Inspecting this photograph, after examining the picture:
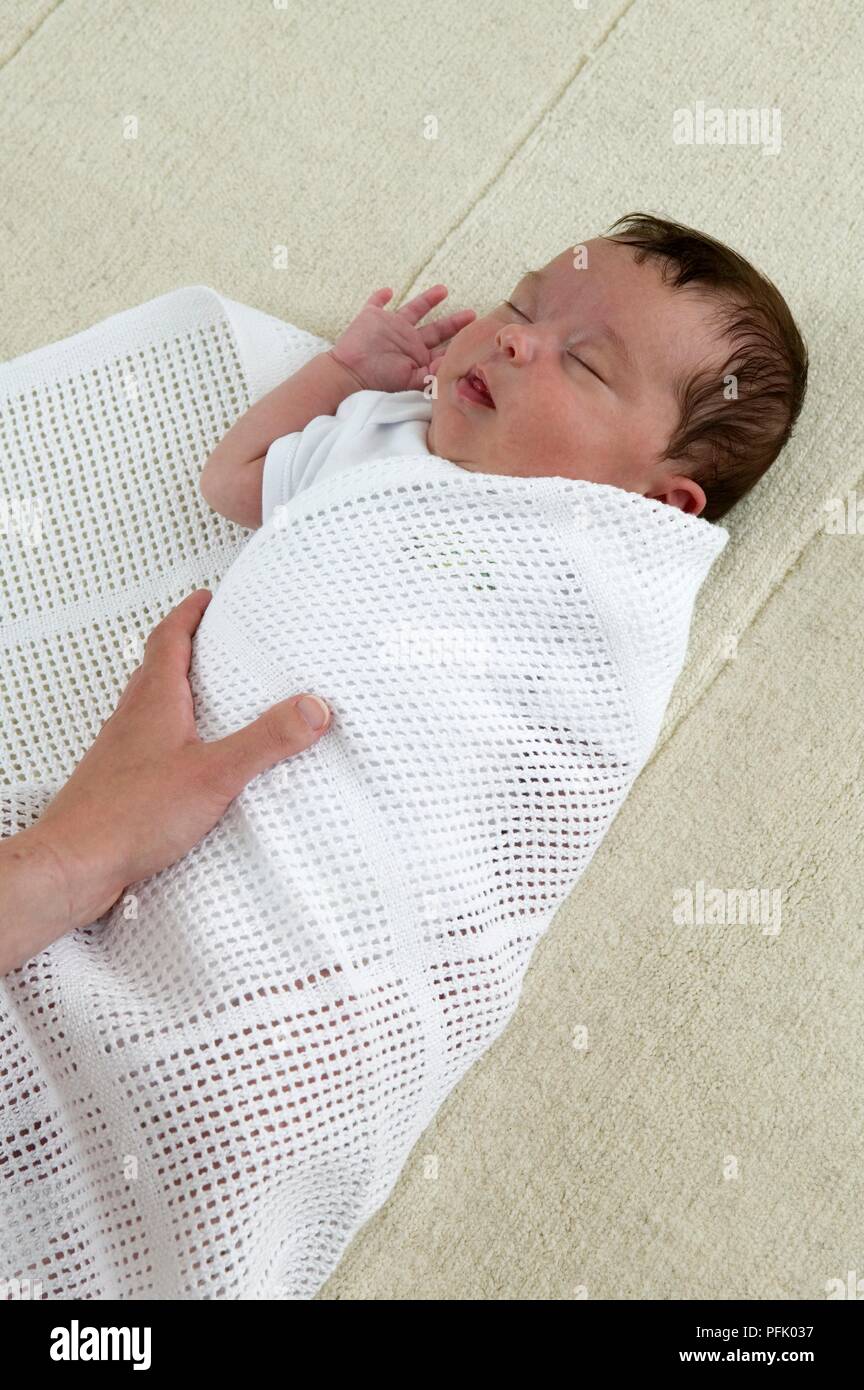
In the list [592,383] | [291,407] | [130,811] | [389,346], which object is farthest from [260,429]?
[130,811]

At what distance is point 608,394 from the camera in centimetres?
111

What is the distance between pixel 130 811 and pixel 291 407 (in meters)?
0.51

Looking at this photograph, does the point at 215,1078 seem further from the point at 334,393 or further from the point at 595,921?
the point at 334,393

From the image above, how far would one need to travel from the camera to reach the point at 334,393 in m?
1.25

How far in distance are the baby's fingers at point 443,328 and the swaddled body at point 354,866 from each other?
0.27 meters

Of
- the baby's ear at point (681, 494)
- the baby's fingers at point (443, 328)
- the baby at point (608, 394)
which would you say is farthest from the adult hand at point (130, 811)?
the baby's fingers at point (443, 328)

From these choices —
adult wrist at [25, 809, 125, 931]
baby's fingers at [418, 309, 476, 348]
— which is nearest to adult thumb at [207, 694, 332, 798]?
adult wrist at [25, 809, 125, 931]

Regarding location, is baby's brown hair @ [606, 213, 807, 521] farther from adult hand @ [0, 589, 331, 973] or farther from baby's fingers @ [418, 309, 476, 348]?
adult hand @ [0, 589, 331, 973]

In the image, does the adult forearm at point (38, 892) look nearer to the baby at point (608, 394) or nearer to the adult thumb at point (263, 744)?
the adult thumb at point (263, 744)

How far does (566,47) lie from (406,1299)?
1454mm

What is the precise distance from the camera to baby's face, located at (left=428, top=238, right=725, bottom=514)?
1105 millimetres

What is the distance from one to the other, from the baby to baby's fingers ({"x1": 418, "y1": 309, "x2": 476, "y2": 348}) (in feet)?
0.37

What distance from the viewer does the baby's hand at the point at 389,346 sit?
49.9 inches

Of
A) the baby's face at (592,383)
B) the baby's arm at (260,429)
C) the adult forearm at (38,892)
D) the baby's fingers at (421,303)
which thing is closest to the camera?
the adult forearm at (38,892)
